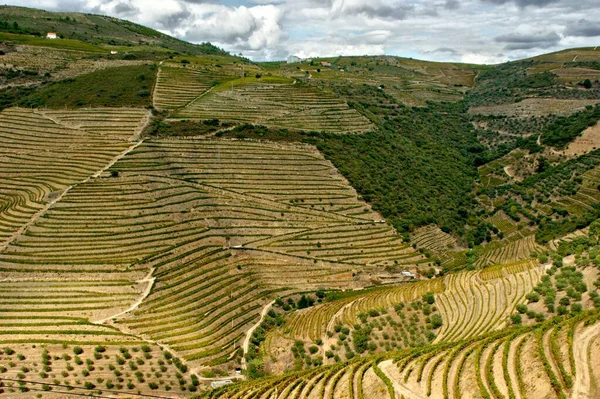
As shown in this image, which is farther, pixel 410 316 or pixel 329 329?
pixel 329 329

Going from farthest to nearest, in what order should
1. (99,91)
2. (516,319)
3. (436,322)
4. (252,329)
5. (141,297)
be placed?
(99,91) < (141,297) < (252,329) < (436,322) < (516,319)

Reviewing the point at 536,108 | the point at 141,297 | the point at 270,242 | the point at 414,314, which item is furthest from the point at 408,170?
the point at 536,108

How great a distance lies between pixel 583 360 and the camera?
2197 cm

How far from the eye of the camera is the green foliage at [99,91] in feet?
249

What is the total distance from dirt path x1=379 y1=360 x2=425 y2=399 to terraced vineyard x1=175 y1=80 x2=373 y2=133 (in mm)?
56468

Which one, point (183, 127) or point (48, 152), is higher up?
point (48, 152)

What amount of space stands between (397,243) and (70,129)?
180 ft

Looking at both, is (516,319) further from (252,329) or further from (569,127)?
(569,127)

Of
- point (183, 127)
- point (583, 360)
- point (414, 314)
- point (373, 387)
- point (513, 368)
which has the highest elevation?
point (183, 127)

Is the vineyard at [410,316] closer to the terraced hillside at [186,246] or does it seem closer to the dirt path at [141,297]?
the terraced hillside at [186,246]

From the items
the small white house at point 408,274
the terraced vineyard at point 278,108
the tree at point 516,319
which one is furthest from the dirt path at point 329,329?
the terraced vineyard at point 278,108

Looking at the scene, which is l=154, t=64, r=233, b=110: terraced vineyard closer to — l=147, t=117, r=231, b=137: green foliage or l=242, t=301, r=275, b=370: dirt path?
l=147, t=117, r=231, b=137: green foliage

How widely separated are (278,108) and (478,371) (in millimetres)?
67561

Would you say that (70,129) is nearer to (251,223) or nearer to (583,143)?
(251,223)
